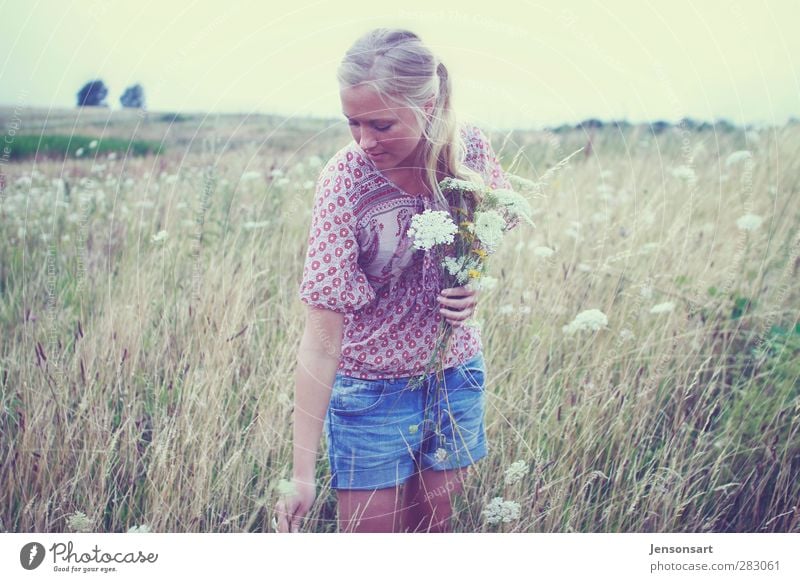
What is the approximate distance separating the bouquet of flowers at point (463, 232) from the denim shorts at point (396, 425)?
51 mm

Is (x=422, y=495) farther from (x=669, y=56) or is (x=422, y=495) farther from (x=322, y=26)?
(x=669, y=56)

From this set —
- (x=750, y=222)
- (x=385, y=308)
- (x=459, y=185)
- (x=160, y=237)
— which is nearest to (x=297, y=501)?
(x=385, y=308)

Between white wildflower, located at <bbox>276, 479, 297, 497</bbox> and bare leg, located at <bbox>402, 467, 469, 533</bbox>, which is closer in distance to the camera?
white wildflower, located at <bbox>276, 479, 297, 497</bbox>

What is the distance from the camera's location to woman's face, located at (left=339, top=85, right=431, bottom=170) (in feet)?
3.60

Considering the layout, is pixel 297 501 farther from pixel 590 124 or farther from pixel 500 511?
pixel 590 124

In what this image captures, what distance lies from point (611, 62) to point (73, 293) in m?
1.42

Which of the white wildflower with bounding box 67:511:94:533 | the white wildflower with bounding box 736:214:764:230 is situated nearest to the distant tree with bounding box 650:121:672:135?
the white wildflower with bounding box 736:214:764:230

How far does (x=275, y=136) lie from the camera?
187cm

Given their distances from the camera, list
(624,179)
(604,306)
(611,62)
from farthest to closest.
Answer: (624,179)
(604,306)
(611,62)

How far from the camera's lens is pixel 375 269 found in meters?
1.21

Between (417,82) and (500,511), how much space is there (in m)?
0.93

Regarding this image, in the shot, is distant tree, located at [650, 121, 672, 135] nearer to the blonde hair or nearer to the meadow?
the meadow

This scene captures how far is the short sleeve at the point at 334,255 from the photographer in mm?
1121


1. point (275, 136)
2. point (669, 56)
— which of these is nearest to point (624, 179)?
point (669, 56)
